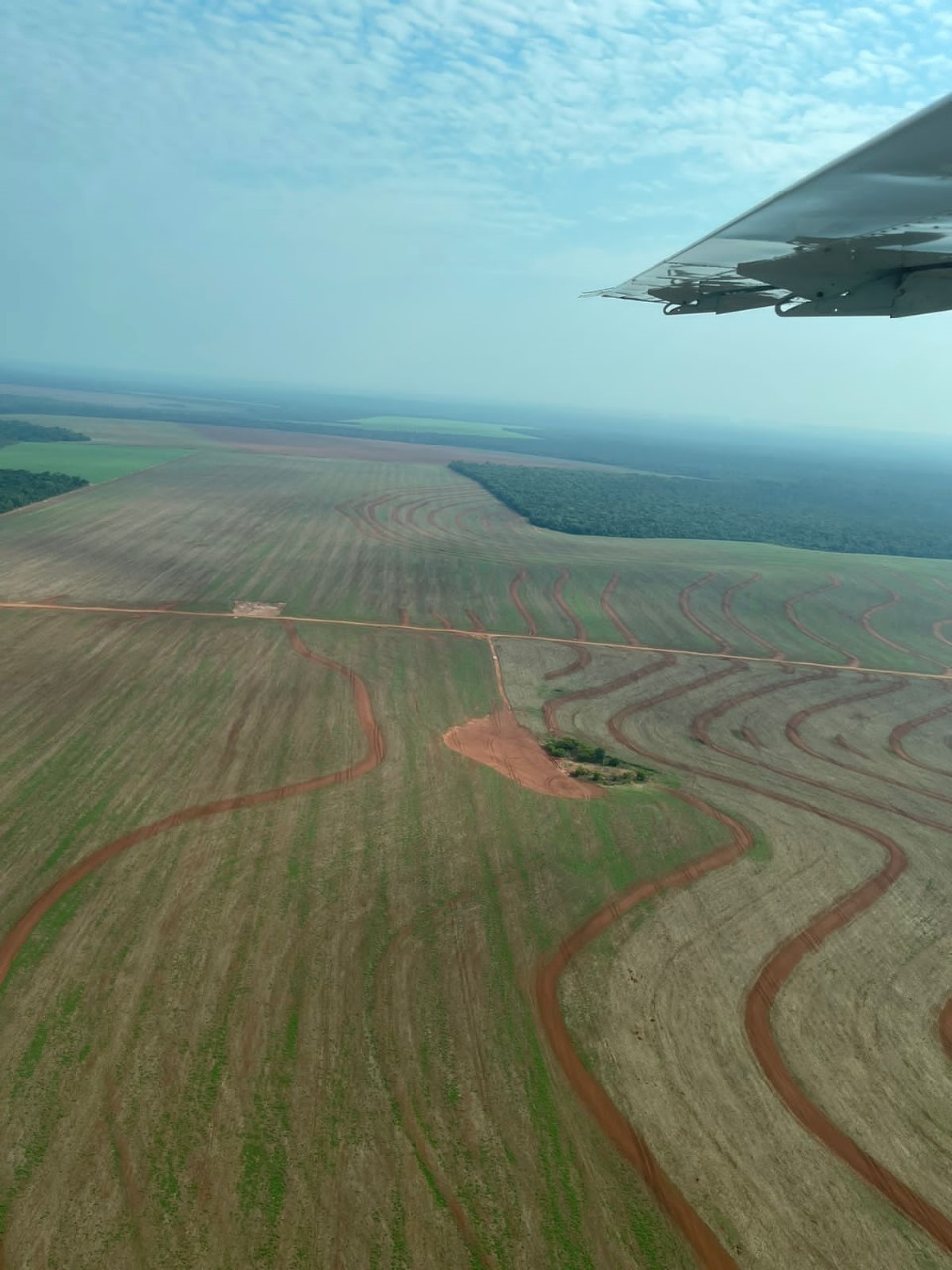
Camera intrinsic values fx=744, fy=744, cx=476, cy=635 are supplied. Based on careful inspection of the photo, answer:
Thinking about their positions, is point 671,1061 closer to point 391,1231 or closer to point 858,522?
point 391,1231

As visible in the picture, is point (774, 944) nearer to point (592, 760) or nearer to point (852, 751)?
point (592, 760)

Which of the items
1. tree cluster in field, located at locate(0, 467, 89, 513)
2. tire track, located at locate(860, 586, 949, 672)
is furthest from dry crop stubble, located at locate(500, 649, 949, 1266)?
tree cluster in field, located at locate(0, 467, 89, 513)

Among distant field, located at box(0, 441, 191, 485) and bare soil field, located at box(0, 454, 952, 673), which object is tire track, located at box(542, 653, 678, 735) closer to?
bare soil field, located at box(0, 454, 952, 673)

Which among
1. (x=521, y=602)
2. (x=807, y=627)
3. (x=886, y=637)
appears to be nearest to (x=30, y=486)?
(x=521, y=602)

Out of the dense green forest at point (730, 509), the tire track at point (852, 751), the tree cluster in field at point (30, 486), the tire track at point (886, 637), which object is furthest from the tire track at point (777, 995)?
the tree cluster in field at point (30, 486)

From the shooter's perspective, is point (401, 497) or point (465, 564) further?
point (401, 497)

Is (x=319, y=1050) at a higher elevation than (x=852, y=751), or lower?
higher

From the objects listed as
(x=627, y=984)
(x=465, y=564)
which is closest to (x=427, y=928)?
(x=627, y=984)
